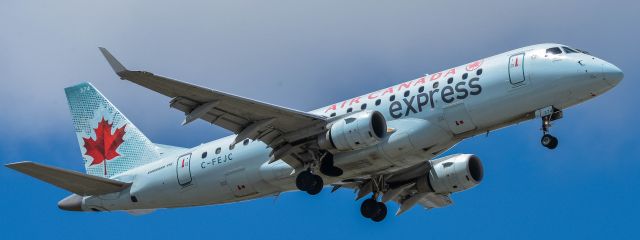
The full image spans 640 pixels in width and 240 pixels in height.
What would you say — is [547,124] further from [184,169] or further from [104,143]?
[104,143]

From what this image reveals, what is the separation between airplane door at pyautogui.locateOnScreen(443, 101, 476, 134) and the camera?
1633 inches

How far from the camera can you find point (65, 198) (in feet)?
159

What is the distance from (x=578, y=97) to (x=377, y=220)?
32.7ft

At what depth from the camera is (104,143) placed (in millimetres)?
52125

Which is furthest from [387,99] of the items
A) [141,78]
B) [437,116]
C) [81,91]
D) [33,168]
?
[81,91]

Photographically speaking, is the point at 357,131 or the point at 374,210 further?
the point at 374,210

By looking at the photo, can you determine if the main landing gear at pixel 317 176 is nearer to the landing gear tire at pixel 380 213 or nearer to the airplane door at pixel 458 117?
the airplane door at pixel 458 117

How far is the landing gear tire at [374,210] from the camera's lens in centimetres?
4731

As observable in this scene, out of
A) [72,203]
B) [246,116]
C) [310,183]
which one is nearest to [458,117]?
[310,183]

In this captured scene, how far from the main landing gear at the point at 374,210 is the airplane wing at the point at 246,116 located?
4672mm

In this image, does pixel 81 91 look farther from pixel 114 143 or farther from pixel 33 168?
pixel 33 168

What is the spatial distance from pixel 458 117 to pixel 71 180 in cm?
1466

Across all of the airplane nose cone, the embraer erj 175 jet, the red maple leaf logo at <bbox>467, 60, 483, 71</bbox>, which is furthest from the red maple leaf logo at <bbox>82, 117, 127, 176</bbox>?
the red maple leaf logo at <bbox>467, 60, 483, 71</bbox>

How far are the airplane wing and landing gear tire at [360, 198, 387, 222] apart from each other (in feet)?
15.3
